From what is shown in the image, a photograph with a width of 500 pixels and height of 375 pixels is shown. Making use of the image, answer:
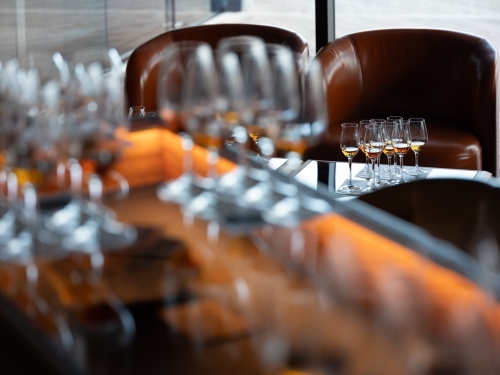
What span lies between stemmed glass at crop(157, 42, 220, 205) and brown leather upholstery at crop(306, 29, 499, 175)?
2.48 meters

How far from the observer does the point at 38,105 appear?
5.32 ft

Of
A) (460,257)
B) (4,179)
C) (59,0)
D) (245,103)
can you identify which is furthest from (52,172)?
(59,0)

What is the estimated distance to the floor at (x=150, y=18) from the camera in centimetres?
581

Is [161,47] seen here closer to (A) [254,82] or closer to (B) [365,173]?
(B) [365,173]

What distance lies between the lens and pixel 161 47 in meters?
4.73

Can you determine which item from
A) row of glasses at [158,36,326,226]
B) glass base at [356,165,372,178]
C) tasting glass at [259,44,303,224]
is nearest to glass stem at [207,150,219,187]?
row of glasses at [158,36,326,226]

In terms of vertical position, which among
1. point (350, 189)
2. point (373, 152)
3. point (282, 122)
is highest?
point (282, 122)

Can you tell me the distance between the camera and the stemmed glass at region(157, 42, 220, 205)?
151 centimetres

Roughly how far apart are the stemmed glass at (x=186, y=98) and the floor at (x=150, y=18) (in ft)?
14.8

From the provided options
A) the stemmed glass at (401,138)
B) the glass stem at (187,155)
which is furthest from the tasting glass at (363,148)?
the glass stem at (187,155)

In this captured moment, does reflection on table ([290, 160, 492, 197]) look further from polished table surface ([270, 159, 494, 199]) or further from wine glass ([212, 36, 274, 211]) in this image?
wine glass ([212, 36, 274, 211])

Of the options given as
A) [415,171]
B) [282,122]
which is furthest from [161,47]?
[282,122]

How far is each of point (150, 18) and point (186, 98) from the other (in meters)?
5.05

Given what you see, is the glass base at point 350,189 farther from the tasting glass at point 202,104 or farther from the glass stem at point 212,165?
the tasting glass at point 202,104
